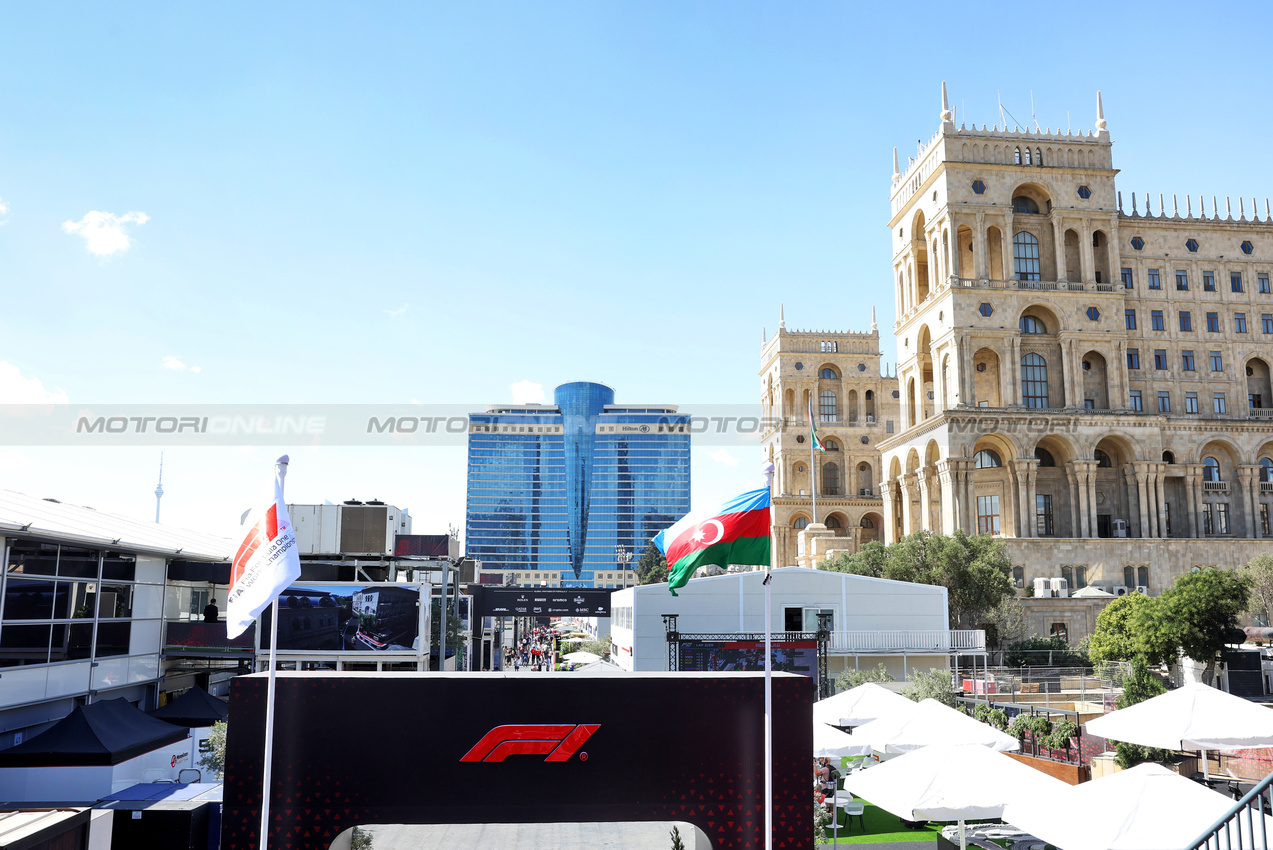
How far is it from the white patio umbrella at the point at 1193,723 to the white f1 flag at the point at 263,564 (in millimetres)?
16120

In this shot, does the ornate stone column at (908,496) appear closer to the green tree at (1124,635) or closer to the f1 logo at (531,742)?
the green tree at (1124,635)

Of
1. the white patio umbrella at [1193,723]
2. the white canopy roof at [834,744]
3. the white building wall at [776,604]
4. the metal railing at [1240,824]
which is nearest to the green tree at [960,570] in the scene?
the white building wall at [776,604]

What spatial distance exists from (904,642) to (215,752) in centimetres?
2815

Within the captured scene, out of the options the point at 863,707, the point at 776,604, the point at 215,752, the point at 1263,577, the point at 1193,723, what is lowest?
the point at 215,752

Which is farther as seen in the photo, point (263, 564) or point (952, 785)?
point (952, 785)

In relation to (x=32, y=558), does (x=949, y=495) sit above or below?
above

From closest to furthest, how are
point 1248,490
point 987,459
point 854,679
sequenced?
1. point 854,679
2. point 1248,490
3. point 987,459

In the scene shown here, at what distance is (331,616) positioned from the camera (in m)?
30.1

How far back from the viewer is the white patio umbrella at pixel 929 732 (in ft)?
62.8

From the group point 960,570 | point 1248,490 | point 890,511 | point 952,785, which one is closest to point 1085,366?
point 1248,490

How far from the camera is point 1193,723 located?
60.2 ft

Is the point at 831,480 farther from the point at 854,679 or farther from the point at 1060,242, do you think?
the point at 854,679

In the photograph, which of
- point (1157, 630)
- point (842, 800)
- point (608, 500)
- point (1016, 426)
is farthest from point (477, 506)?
point (842, 800)

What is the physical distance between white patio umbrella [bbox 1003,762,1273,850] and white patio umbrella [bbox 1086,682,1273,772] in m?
5.16
